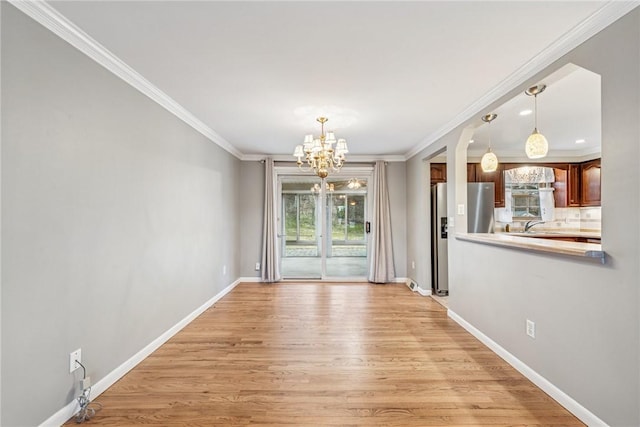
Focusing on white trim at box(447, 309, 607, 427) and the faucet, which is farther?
the faucet

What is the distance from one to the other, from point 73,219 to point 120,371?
1.29 m

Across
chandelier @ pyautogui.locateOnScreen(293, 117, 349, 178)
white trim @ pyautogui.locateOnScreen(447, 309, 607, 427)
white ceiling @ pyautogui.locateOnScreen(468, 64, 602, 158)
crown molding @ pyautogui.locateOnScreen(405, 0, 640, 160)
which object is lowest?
white trim @ pyautogui.locateOnScreen(447, 309, 607, 427)

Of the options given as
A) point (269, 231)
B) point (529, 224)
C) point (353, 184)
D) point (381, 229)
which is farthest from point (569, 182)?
point (269, 231)

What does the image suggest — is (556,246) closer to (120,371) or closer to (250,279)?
(120,371)

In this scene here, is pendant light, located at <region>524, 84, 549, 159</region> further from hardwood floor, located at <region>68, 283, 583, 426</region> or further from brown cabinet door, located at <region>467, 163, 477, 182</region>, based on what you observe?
brown cabinet door, located at <region>467, 163, 477, 182</region>

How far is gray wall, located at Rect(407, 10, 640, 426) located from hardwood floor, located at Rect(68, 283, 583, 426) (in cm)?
29

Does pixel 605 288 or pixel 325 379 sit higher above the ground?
pixel 605 288

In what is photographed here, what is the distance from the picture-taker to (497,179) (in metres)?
5.36

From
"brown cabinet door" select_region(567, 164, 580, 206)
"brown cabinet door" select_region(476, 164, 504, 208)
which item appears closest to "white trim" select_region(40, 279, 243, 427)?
"brown cabinet door" select_region(476, 164, 504, 208)

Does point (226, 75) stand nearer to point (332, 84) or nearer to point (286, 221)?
point (332, 84)

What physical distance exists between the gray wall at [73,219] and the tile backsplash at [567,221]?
5561 millimetres

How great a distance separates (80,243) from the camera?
1926 mm

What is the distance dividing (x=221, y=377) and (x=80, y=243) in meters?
1.43

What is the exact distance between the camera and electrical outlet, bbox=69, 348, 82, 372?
73.5 inches
